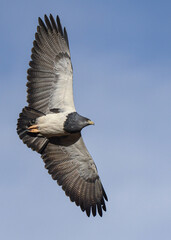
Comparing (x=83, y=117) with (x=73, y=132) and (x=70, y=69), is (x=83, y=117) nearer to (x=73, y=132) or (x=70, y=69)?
(x=73, y=132)

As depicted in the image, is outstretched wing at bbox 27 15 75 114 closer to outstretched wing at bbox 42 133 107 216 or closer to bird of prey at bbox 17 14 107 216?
bird of prey at bbox 17 14 107 216

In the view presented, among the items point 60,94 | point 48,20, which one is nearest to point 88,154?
point 60,94

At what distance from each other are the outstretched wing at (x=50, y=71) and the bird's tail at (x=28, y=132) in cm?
33

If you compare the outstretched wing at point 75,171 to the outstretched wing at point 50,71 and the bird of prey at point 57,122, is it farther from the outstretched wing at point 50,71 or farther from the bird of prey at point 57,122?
the outstretched wing at point 50,71

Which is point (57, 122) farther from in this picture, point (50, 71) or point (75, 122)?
point (50, 71)

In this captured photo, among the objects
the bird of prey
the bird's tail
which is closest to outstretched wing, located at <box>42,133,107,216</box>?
the bird of prey

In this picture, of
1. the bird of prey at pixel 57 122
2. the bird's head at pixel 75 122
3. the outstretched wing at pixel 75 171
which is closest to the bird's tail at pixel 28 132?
the bird of prey at pixel 57 122

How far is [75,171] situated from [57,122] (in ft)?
6.82

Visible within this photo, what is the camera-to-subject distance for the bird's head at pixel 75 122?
1418cm

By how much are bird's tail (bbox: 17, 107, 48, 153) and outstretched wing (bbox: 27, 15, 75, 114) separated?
329 mm

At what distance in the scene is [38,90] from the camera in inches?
580

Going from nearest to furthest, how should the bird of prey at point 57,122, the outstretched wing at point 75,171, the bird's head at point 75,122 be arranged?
the bird's head at point 75,122, the bird of prey at point 57,122, the outstretched wing at point 75,171

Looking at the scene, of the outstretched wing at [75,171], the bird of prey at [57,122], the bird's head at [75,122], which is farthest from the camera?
the outstretched wing at [75,171]

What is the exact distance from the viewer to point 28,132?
585 inches
